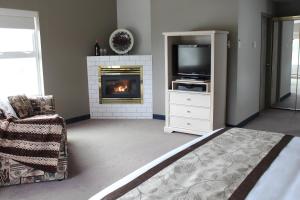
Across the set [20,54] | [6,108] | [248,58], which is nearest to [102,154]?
[6,108]

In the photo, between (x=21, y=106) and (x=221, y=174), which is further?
(x=21, y=106)

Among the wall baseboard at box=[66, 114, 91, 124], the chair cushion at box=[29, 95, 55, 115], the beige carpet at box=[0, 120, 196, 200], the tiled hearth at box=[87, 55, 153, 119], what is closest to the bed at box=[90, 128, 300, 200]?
the beige carpet at box=[0, 120, 196, 200]

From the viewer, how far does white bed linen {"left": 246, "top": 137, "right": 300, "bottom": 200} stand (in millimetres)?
1437

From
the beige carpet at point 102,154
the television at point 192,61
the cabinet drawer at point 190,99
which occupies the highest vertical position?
the television at point 192,61

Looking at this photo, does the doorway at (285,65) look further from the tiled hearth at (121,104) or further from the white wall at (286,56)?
the tiled hearth at (121,104)

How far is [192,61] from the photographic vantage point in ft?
15.8

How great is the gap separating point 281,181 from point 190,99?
3174mm

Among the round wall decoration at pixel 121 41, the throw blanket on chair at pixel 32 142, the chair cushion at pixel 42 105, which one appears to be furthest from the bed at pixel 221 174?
the round wall decoration at pixel 121 41

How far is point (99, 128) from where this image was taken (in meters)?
5.27

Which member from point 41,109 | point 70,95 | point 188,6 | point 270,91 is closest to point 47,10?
point 70,95

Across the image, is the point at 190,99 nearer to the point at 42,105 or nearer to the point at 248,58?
the point at 248,58

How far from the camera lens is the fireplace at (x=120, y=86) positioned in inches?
232

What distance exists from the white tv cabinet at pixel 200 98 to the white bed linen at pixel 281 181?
2.62 m

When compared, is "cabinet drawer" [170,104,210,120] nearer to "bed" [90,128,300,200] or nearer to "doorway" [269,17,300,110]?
"bed" [90,128,300,200]
